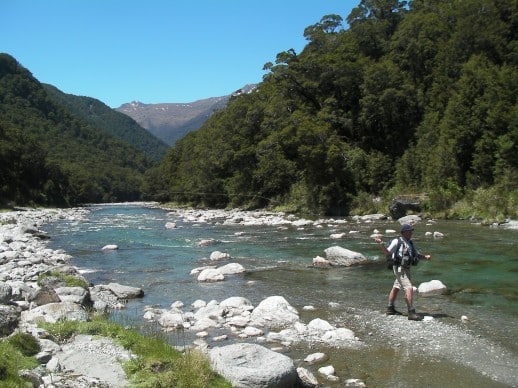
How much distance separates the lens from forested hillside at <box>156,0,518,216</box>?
39.1 metres

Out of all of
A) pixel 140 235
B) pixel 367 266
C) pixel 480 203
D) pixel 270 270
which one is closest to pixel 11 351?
pixel 270 270

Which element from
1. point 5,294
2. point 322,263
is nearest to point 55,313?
point 5,294

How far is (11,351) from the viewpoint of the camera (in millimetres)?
5953

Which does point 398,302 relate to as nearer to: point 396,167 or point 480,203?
point 480,203

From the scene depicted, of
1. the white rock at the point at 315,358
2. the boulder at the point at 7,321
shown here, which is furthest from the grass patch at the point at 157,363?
the white rock at the point at 315,358

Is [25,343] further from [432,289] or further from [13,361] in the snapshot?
[432,289]

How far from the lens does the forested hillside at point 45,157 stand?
8425 centimetres

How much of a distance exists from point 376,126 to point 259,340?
5276cm

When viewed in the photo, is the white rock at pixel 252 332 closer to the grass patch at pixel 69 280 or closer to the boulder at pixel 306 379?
the boulder at pixel 306 379

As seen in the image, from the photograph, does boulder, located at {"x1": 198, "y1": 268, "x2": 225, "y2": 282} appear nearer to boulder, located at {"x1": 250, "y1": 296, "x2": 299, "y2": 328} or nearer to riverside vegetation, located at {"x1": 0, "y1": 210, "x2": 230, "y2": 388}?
boulder, located at {"x1": 250, "y1": 296, "x2": 299, "y2": 328}

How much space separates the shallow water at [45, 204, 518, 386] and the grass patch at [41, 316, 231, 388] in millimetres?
2693

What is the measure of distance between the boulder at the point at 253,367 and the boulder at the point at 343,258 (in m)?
10.7

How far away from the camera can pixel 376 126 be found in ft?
191

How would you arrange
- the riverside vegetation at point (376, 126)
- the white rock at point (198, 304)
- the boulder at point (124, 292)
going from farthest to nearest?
the riverside vegetation at point (376, 126) < the boulder at point (124, 292) < the white rock at point (198, 304)
